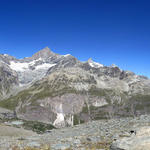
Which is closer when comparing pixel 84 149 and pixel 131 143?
pixel 131 143

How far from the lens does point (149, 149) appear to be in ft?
44.8

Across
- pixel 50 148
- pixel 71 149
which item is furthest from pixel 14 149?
pixel 71 149

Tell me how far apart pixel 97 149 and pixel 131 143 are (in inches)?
310

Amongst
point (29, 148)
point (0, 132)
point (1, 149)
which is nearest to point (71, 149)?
point (29, 148)

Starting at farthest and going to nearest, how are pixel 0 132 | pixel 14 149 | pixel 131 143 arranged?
pixel 0 132 → pixel 14 149 → pixel 131 143

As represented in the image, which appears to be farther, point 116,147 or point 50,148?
point 50,148

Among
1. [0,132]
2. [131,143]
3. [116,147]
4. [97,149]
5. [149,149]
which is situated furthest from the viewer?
[0,132]

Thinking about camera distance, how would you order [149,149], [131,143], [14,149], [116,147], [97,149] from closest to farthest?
[149,149]
[131,143]
[116,147]
[97,149]
[14,149]

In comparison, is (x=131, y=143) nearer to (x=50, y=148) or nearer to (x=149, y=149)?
(x=149, y=149)

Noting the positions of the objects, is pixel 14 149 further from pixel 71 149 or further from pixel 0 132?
pixel 0 132

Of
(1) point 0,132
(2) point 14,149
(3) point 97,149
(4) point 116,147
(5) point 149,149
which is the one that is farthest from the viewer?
(1) point 0,132

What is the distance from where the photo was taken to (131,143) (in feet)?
50.0

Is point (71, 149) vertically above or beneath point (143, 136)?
beneath

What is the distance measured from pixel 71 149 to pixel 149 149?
11533 mm
